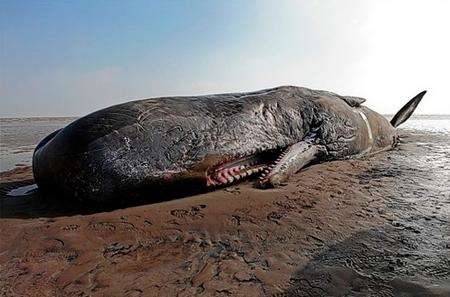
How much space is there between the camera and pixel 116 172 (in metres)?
4.09

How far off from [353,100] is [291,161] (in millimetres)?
3003

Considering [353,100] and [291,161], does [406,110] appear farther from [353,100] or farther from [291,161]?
[291,161]

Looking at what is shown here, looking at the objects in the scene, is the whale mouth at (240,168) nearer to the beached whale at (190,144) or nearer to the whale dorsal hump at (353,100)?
the beached whale at (190,144)

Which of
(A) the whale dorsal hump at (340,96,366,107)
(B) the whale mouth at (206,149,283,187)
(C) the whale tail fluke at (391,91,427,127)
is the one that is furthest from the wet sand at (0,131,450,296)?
(C) the whale tail fluke at (391,91,427,127)

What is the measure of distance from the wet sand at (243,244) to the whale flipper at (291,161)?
23 cm

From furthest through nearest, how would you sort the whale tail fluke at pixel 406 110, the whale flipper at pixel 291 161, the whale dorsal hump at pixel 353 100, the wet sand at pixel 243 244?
the whale tail fluke at pixel 406 110 < the whale dorsal hump at pixel 353 100 < the whale flipper at pixel 291 161 < the wet sand at pixel 243 244

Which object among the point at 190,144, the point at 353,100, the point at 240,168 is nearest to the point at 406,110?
the point at 353,100

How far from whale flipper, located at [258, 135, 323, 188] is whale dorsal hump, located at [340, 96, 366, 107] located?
1.82 metres

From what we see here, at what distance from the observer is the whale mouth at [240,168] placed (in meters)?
4.82

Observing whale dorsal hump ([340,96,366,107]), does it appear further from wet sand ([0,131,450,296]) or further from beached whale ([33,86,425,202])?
wet sand ([0,131,450,296])

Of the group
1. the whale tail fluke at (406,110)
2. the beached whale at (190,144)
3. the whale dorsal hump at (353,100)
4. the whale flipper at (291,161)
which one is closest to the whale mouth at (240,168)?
the beached whale at (190,144)

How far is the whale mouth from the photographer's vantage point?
4816mm

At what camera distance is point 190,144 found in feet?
15.2

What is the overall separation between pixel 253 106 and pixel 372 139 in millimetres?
3213
